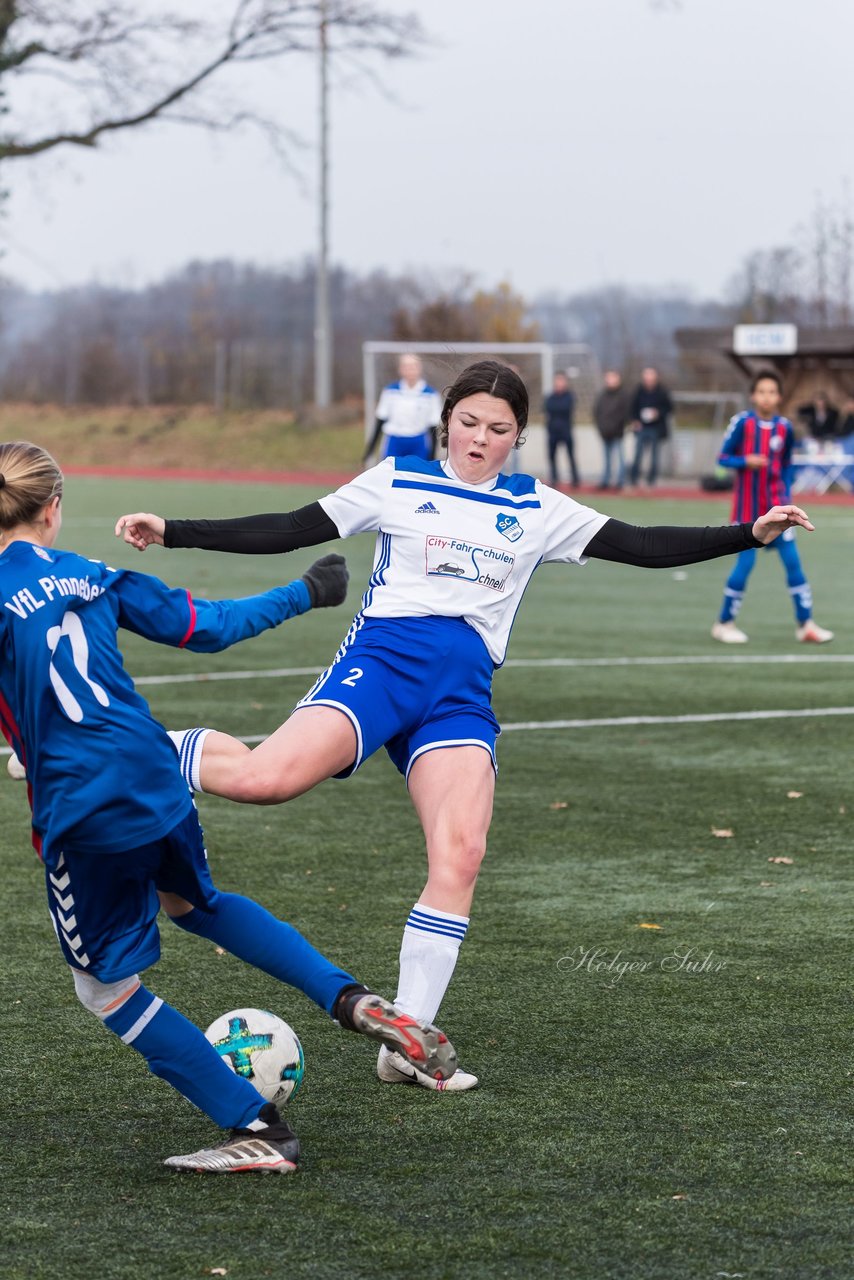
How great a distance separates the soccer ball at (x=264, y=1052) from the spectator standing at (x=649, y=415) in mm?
27321

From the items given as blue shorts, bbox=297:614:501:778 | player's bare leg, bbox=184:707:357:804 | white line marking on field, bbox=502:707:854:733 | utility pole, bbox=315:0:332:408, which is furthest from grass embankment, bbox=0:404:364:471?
player's bare leg, bbox=184:707:357:804

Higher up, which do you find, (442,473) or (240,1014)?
(442,473)

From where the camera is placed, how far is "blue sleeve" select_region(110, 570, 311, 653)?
11.5 feet

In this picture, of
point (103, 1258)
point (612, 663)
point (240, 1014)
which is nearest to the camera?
point (103, 1258)

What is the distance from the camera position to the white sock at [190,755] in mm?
4039

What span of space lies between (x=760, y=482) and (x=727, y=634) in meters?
1.16

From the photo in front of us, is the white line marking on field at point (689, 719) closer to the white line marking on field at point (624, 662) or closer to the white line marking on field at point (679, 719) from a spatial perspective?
the white line marking on field at point (679, 719)

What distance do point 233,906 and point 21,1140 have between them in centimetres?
66

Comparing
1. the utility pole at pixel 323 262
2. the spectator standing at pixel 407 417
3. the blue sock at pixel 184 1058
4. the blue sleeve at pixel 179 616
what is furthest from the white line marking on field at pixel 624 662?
the utility pole at pixel 323 262

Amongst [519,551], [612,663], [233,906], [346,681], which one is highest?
[519,551]

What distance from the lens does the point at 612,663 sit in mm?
11508

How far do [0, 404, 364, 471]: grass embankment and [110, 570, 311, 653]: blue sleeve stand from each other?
38.0 meters

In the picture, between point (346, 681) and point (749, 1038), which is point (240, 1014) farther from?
point (749, 1038)

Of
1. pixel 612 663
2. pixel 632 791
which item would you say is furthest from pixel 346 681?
pixel 612 663
